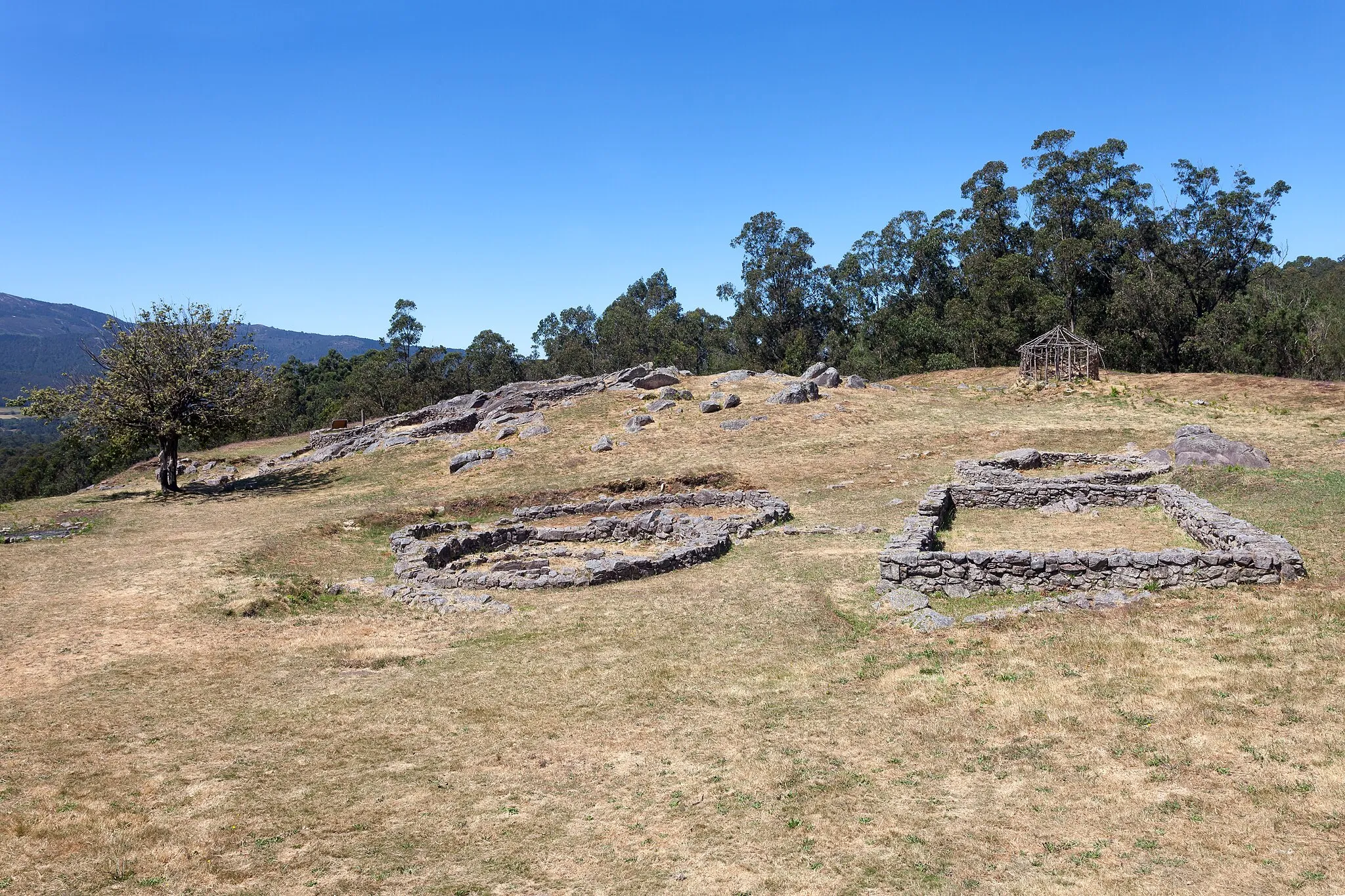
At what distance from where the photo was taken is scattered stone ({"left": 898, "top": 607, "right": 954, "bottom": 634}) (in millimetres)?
13719

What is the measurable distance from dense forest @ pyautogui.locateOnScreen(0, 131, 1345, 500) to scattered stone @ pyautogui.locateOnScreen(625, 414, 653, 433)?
702 inches

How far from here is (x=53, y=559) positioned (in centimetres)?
2192

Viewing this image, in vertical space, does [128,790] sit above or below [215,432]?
below

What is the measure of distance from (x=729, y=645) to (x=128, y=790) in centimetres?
872

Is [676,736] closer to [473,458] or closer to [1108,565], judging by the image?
[1108,565]

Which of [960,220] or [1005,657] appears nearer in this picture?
[1005,657]

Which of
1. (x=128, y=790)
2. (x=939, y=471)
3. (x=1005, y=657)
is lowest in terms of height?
(x=128, y=790)

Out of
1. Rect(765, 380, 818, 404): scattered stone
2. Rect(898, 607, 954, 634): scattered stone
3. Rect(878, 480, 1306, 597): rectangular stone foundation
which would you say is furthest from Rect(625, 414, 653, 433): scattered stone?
Rect(898, 607, 954, 634): scattered stone

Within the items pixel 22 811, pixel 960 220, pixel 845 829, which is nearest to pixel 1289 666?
pixel 845 829

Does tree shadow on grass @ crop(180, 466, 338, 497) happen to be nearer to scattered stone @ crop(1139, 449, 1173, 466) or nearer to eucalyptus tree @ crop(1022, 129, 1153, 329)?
scattered stone @ crop(1139, 449, 1173, 466)

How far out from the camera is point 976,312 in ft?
248

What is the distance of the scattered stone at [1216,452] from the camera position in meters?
27.3

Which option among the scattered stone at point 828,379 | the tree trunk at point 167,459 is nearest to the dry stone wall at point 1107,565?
the scattered stone at point 828,379

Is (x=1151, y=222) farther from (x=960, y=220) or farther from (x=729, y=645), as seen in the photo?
(x=729, y=645)
